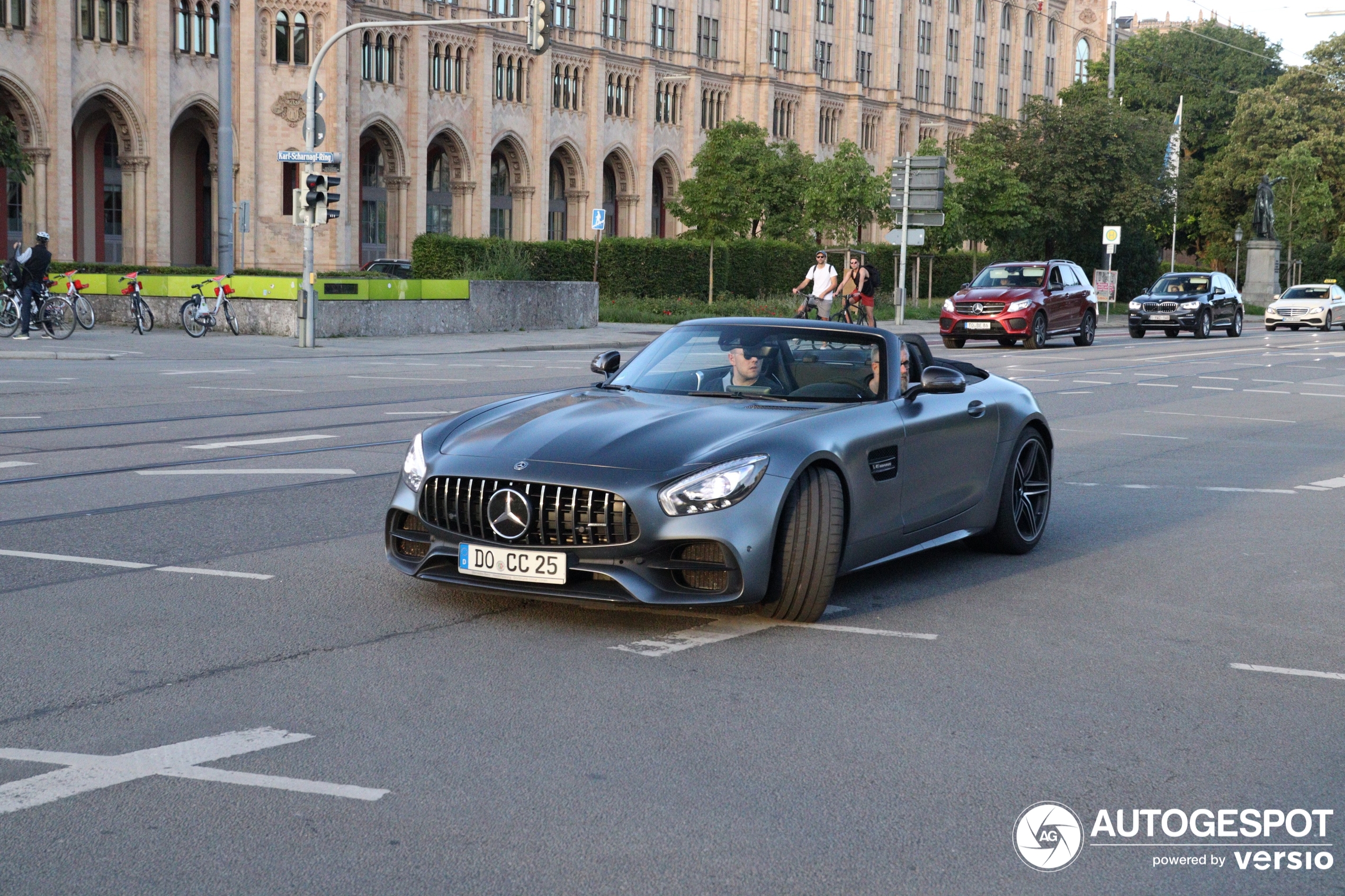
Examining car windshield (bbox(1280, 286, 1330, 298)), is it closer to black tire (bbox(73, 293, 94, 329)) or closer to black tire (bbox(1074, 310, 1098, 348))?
black tire (bbox(1074, 310, 1098, 348))

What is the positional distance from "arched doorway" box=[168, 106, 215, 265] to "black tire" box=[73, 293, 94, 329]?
2951cm

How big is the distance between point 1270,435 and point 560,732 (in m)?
12.3

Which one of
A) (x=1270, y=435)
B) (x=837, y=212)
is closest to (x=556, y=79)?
(x=837, y=212)

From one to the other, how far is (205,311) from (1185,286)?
24.9 meters

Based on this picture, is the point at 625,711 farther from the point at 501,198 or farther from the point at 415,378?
the point at 501,198

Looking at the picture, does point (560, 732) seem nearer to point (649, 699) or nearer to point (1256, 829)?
point (649, 699)

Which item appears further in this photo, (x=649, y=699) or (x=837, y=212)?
(x=837, y=212)

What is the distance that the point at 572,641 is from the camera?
605 centimetres

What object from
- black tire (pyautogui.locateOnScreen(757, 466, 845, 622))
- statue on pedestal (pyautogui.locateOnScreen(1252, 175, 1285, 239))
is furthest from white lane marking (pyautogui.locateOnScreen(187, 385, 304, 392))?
statue on pedestal (pyautogui.locateOnScreen(1252, 175, 1285, 239))

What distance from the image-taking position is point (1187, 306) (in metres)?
40.4

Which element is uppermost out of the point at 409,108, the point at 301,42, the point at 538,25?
the point at 301,42

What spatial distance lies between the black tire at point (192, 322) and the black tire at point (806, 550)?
24946 mm

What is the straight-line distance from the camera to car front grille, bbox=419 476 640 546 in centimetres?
598

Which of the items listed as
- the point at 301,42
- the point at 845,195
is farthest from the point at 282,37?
the point at 845,195
